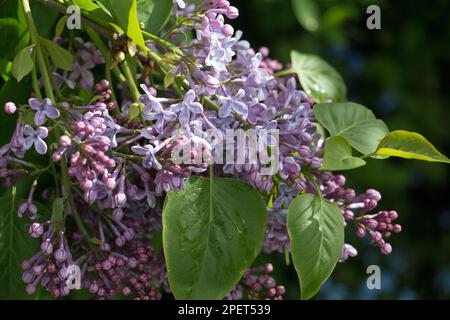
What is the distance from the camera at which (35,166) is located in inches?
36.6

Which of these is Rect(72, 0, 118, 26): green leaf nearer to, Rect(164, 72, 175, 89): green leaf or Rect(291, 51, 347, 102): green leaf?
Rect(164, 72, 175, 89): green leaf

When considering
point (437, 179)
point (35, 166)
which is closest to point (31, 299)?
point (35, 166)

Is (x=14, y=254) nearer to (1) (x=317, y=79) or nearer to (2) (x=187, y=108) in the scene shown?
(2) (x=187, y=108)

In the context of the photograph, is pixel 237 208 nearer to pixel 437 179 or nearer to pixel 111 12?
pixel 111 12

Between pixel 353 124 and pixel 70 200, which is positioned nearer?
pixel 70 200

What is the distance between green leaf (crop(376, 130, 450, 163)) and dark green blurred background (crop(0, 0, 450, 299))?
137cm

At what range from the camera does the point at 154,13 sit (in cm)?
91

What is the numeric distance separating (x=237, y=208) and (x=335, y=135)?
0.49ft

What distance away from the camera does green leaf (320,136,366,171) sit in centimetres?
86

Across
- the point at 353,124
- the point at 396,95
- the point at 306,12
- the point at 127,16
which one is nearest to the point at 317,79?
the point at 353,124

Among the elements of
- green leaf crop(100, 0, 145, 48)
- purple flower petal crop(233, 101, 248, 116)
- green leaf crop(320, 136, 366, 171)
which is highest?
A: green leaf crop(100, 0, 145, 48)

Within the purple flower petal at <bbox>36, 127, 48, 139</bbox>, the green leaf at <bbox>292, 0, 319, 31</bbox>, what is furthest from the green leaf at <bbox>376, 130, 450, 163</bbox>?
the green leaf at <bbox>292, 0, 319, 31</bbox>

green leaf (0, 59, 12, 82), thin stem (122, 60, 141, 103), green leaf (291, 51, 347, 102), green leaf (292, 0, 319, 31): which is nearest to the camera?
thin stem (122, 60, 141, 103)

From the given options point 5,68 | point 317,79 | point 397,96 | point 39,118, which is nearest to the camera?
point 39,118
